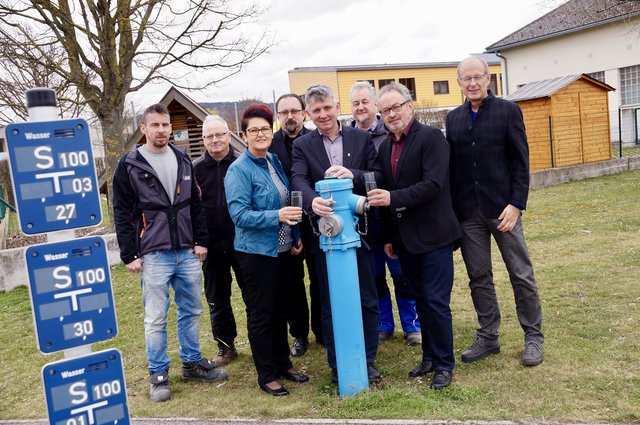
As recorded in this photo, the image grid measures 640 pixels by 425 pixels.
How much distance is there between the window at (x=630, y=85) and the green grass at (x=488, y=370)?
18.0 metres

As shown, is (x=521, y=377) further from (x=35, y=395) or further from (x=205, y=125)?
(x=35, y=395)

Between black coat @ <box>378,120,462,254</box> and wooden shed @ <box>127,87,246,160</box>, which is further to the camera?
wooden shed @ <box>127,87,246,160</box>

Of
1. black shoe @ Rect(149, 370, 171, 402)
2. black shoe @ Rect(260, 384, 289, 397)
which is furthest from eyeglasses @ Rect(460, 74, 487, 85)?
black shoe @ Rect(149, 370, 171, 402)

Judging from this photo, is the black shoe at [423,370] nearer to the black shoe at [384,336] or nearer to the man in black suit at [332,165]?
the man in black suit at [332,165]

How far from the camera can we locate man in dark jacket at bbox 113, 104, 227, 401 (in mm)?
4637

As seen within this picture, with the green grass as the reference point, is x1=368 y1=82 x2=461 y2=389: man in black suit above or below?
A: above

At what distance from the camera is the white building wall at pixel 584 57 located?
75.6 ft

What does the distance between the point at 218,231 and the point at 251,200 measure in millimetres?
969

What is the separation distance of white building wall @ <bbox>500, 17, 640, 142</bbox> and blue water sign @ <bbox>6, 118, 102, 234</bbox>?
20.8m

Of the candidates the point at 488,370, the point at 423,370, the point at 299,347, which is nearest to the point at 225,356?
the point at 299,347

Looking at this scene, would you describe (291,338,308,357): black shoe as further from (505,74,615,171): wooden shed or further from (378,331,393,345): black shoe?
(505,74,615,171): wooden shed

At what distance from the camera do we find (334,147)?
4.59 m

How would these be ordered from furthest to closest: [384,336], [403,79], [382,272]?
[403,79] < [384,336] < [382,272]

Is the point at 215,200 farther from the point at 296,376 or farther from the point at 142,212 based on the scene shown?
the point at 296,376
